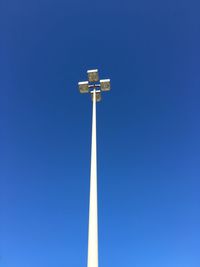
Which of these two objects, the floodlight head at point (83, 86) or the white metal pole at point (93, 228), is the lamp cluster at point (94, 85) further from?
the white metal pole at point (93, 228)

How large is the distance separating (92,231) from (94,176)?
1.29m

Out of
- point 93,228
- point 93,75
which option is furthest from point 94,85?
point 93,228

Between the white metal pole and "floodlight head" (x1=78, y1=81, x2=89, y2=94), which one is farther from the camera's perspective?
"floodlight head" (x1=78, y1=81, x2=89, y2=94)

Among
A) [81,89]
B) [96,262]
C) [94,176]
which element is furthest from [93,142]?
[96,262]

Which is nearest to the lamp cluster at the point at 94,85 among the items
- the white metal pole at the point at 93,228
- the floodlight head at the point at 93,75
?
the floodlight head at the point at 93,75

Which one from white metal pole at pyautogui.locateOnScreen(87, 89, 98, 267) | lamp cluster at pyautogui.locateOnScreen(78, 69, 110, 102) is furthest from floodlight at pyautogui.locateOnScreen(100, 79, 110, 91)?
white metal pole at pyautogui.locateOnScreen(87, 89, 98, 267)

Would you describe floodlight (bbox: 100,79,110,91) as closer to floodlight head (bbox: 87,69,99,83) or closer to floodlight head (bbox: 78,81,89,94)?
floodlight head (bbox: 87,69,99,83)

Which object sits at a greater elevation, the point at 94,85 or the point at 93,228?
the point at 94,85

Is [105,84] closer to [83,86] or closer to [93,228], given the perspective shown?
[83,86]

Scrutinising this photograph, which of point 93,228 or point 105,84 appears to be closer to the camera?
point 93,228

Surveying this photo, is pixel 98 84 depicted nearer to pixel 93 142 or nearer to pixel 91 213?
pixel 93 142

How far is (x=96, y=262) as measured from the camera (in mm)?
5906

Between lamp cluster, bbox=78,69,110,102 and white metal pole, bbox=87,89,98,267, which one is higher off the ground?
lamp cluster, bbox=78,69,110,102

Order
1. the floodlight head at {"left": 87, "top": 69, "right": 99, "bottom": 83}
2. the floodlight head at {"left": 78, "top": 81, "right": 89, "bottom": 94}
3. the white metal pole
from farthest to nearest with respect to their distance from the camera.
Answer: the floodlight head at {"left": 78, "top": 81, "right": 89, "bottom": 94}, the floodlight head at {"left": 87, "top": 69, "right": 99, "bottom": 83}, the white metal pole
